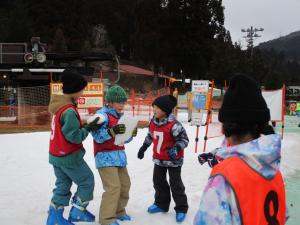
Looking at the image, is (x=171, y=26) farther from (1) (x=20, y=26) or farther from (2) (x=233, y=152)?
(2) (x=233, y=152)

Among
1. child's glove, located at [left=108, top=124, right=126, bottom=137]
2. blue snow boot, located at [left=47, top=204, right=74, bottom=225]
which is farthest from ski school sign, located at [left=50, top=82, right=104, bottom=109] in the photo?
blue snow boot, located at [left=47, top=204, right=74, bottom=225]

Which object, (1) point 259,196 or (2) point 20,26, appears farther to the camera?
(2) point 20,26

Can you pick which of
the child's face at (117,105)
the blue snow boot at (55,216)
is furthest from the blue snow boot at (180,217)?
the child's face at (117,105)

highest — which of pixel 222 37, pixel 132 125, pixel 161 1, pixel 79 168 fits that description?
pixel 161 1

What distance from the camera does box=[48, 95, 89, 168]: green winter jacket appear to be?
3.99 m

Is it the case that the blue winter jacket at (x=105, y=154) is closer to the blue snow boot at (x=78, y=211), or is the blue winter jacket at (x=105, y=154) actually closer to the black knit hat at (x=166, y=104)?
the blue snow boot at (x=78, y=211)

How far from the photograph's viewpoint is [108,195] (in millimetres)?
4219

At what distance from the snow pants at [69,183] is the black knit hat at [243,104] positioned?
2678 millimetres

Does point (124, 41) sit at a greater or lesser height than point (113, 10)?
lesser

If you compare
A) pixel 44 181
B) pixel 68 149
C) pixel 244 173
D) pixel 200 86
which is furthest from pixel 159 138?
pixel 200 86

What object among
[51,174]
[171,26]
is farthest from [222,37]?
[51,174]

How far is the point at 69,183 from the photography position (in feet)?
14.0

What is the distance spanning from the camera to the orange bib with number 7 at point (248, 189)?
5.05 ft

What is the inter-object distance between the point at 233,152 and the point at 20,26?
48339mm
